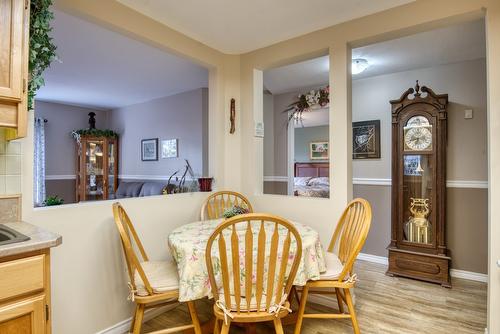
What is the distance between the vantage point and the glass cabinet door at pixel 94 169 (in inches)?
227

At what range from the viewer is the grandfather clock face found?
3.11m

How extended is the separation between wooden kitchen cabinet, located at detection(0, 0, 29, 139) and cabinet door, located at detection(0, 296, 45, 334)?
2.33 ft

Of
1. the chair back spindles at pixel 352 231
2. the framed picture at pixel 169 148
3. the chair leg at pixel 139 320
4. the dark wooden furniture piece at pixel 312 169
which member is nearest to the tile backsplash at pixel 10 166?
the chair leg at pixel 139 320

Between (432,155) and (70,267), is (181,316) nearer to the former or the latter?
(70,267)

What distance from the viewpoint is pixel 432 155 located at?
3088mm

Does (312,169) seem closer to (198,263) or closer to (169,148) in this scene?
(169,148)

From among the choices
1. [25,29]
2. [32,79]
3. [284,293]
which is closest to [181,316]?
[284,293]

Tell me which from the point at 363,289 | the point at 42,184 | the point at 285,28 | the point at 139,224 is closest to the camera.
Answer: the point at 139,224

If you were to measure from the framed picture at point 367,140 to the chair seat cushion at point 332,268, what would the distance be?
2013 mm

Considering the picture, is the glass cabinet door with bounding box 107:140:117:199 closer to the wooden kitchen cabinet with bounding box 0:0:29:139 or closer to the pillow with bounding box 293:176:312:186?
the pillow with bounding box 293:176:312:186

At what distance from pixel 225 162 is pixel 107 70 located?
213 cm

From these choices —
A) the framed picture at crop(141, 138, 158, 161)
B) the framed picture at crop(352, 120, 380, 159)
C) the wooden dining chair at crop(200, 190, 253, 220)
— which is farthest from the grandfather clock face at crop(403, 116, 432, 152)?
the framed picture at crop(141, 138, 158, 161)

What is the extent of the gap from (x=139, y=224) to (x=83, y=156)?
4275 millimetres

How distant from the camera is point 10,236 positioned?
125 cm
